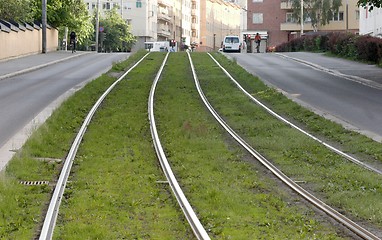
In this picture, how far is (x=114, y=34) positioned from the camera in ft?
335

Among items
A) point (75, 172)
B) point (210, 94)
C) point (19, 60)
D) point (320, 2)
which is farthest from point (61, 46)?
point (75, 172)

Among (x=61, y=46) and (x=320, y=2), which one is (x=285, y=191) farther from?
(x=320, y=2)

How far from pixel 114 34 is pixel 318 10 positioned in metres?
26.0

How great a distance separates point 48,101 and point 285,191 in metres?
14.4

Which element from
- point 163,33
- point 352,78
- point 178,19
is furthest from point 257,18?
point 352,78

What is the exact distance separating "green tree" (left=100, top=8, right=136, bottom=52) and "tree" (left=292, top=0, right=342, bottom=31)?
22.3 metres

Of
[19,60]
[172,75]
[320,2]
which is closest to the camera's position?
[172,75]

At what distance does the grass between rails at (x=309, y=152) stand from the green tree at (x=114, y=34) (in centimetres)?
7474

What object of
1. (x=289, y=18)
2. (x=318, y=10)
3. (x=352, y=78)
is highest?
(x=318, y=10)

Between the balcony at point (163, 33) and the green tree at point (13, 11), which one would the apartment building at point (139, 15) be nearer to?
the balcony at point (163, 33)

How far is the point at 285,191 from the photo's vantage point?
1166 cm

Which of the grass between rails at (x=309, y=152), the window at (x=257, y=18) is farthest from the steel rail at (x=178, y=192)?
the window at (x=257, y=18)

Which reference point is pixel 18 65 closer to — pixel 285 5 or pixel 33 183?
pixel 33 183

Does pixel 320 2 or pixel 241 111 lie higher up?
pixel 320 2
